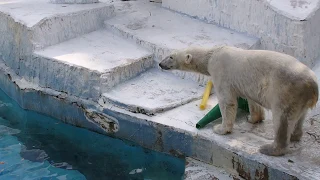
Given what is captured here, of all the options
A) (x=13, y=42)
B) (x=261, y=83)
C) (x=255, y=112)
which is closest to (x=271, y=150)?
(x=261, y=83)

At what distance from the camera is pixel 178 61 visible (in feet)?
18.7

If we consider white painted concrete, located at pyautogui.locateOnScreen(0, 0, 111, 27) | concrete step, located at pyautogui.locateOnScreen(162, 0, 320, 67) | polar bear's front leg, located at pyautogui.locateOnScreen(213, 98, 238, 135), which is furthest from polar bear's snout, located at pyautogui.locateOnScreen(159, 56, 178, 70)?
white painted concrete, located at pyautogui.locateOnScreen(0, 0, 111, 27)

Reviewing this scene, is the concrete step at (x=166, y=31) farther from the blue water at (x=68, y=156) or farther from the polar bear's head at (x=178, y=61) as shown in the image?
the blue water at (x=68, y=156)

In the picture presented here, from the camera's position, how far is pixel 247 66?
500 cm

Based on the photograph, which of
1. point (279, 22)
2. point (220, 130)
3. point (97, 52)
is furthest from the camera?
point (97, 52)

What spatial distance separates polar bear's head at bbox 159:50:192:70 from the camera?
5591 millimetres

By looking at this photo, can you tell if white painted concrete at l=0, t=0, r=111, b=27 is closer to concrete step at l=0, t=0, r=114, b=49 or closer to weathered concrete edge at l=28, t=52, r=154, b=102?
concrete step at l=0, t=0, r=114, b=49

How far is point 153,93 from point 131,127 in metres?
0.59

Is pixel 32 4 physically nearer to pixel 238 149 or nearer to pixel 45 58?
pixel 45 58

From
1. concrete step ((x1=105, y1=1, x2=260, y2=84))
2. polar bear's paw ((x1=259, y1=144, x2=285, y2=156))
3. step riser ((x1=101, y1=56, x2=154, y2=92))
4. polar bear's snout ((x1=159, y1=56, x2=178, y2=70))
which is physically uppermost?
polar bear's snout ((x1=159, y1=56, x2=178, y2=70))

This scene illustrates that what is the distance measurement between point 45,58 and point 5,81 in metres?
1.09

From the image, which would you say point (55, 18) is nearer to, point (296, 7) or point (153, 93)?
point (153, 93)

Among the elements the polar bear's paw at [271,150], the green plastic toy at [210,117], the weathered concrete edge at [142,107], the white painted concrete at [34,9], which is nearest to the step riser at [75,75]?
the weathered concrete edge at [142,107]

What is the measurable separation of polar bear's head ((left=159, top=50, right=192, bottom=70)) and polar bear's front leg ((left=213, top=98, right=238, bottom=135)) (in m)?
0.63
